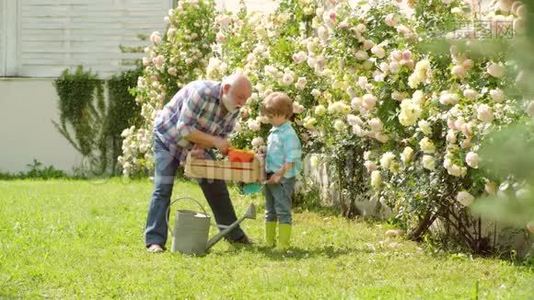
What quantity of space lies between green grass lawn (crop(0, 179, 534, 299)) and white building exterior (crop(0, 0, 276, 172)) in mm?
8516

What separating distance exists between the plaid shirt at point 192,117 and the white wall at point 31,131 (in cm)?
1080

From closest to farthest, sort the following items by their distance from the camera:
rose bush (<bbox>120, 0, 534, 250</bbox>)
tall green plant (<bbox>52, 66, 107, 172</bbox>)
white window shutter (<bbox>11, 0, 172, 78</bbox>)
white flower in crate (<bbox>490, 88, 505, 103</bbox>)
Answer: white flower in crate (<bbox>490, 88, 505, 103</bbox>) → rose bush (<bbox>120, 0, 534, 250</bbox>) → tall green plant (<bbox>52, 66, 107, 172</bbox>) → white window shutter (<bbox>11, 0, 172, 78</bbox>)

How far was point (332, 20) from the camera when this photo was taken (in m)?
8.86

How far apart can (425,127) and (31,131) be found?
40.3 ft

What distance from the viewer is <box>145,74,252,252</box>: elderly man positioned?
7371 millimetres

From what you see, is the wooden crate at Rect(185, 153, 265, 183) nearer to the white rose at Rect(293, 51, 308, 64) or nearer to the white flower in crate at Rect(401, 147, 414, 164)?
the white flower in crate at Rect(401, 147, 414, 164)

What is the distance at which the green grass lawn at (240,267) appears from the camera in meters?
5.79

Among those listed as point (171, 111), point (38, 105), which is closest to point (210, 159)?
point (171, 111)

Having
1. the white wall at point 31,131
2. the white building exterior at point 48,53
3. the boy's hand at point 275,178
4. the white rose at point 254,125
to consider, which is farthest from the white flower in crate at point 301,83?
the white wall at point 31,131

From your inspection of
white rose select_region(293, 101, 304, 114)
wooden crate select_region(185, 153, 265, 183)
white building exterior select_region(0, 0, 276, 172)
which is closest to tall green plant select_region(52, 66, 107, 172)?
white building exterior select_region(0, 0, 276, 172)

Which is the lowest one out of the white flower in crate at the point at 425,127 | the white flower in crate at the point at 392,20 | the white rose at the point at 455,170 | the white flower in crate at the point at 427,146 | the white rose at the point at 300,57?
the white rose at the point at 455,170

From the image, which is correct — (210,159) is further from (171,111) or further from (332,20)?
(332,20)

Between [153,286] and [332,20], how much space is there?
11.9 ft

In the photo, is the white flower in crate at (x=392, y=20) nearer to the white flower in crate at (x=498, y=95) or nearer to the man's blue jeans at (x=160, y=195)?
the man's blue jeans at (x=160, y=195)
